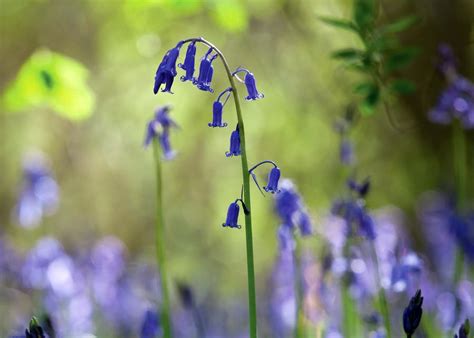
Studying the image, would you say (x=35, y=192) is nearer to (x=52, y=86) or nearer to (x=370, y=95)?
(x=52, y=86)

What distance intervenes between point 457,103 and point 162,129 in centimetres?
161

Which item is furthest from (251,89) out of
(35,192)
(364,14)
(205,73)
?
(35,192)

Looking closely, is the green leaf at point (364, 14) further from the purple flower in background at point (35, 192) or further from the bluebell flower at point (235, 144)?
the purple flower in background at point (35, 192)

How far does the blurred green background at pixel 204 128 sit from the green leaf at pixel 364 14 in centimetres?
222

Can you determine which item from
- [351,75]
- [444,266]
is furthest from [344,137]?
[351,75]

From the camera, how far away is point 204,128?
37.2 ft

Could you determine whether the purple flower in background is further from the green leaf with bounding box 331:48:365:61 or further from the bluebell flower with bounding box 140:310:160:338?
the green leaf with bounding box 331:48:365:61

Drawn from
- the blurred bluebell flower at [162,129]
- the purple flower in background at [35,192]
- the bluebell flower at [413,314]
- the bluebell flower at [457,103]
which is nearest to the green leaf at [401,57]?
the bluebell flower at [457,103]

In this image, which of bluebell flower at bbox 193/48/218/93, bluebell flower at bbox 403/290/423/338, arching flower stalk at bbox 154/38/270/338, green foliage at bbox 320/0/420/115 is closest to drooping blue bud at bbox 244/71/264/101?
arching flower stalk at bbox 154/38/270/338

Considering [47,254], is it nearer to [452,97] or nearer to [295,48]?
[452,97]

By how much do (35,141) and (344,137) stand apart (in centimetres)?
886

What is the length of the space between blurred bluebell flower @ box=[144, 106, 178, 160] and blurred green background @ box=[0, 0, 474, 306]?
7.96 ft

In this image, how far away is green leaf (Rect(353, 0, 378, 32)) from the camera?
368cm

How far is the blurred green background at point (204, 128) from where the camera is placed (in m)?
8.47
